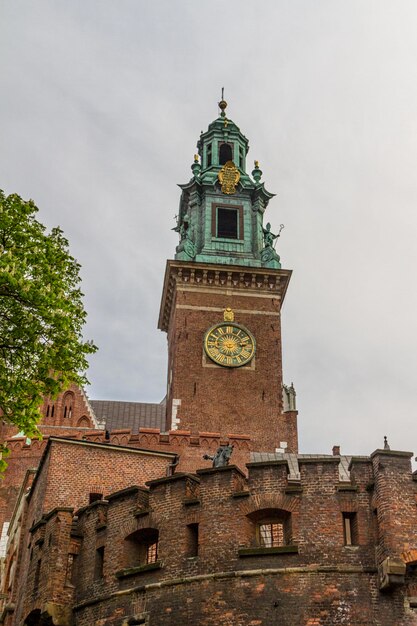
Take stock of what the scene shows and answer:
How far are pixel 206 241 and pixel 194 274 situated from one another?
2.87m

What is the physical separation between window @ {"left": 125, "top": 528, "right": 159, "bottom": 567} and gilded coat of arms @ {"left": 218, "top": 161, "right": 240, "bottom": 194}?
31.4 metres

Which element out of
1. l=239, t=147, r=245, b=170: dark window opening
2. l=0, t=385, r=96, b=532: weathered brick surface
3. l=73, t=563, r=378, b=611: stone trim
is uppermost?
l=239, t=147, r=245, b=170: dark window opening

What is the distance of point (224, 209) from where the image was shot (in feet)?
171

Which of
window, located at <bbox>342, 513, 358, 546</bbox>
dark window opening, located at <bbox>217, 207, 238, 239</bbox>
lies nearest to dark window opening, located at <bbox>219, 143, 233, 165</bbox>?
dark window opening, located at <bbox>217, 207, 238, 239</bbox>

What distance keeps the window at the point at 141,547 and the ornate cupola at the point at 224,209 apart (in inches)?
1012

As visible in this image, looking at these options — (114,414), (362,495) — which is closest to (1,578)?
(362,495)

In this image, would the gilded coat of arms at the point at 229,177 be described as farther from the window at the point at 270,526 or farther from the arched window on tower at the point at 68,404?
the window at the point at 270,526

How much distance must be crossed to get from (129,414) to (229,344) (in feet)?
56.8

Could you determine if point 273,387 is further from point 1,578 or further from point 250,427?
point 1,578

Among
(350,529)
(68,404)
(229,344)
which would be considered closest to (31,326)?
(350,529)

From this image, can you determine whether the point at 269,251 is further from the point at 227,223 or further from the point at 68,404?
the point at 68,404

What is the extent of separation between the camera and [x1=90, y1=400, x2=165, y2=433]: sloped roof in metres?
59.3

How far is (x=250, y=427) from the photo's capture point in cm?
4369

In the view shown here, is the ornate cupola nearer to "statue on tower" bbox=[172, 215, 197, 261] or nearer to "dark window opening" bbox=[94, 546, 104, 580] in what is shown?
"statue on tower" bbox=[172, 215, 197, 261]
